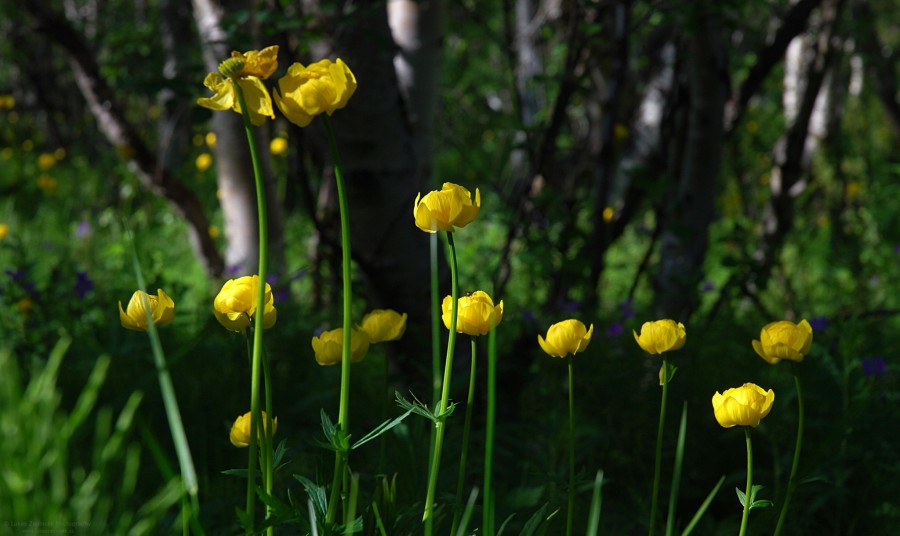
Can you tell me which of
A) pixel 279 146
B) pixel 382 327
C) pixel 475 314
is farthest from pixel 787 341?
pixel 279 146

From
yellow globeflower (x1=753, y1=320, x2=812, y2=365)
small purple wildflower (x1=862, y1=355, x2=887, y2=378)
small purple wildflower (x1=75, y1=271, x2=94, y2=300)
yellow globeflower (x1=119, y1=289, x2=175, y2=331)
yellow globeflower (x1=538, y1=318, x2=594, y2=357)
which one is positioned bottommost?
small purple wildflower (x1=75, y1=271, x2=94, y2=300)

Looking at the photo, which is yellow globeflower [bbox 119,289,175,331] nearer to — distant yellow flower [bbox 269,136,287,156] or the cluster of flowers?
the cluster of flowers

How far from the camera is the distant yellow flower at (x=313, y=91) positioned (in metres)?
0.74

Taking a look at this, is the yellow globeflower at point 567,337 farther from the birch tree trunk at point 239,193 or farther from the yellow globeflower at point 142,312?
the birch tree trunk at point 239,193

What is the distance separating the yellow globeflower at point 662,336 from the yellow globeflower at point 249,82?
0.45m

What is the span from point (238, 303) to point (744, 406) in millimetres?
509

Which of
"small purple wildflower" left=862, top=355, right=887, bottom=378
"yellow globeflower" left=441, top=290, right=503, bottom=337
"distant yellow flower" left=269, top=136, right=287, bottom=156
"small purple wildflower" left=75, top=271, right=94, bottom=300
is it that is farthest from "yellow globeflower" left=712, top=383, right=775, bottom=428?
"distant yellow flower" left=269, top=136, right=287, bottom=156

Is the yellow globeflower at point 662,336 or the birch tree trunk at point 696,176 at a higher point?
the yellow globeflower at point 662,336

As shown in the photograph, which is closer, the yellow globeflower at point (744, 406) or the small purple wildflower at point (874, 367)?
the yellow globeflower at point (744, 406)

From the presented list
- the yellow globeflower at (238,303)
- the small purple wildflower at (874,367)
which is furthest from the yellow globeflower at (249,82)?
the small purple wildflower at (874,367)

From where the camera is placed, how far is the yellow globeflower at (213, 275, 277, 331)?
79 centimetres

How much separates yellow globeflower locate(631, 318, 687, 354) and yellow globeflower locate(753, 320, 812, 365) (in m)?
0.09

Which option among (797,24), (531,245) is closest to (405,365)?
(531,245)

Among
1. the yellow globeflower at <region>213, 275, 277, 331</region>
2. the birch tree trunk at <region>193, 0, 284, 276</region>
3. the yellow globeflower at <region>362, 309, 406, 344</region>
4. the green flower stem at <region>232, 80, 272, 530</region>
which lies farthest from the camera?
the birch tree trunk at <region>193, 0, 284, 276</region>
